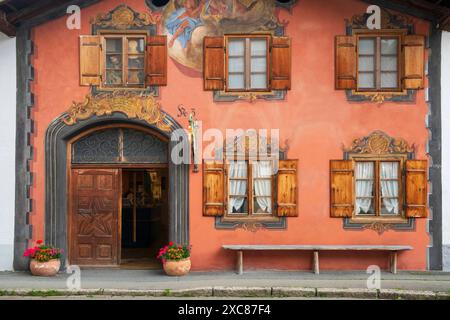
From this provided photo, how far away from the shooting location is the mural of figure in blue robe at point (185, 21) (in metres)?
11.5

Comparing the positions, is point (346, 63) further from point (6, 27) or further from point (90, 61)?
point (6, 27)

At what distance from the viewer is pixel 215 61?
1136 centimetres

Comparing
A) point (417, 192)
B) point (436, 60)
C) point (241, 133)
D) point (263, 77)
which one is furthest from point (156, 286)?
point (436, 60)

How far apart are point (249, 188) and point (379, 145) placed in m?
2.97

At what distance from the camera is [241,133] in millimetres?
11422

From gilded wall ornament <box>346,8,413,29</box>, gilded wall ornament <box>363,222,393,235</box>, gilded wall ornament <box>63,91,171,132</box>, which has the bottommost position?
gilded wall ornament <box>363,222,393,235</box>

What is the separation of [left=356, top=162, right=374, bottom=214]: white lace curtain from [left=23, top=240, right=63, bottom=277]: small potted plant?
21.6 feet

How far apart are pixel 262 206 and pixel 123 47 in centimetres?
463

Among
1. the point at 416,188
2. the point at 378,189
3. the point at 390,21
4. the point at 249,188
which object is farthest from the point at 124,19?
the point at 416,188

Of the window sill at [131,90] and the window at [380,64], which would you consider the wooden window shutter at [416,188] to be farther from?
the window sill at [131,90]

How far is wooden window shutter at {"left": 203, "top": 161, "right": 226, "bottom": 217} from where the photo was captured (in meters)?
11.4

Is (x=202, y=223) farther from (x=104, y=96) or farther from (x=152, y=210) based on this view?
(x=152, y=210)

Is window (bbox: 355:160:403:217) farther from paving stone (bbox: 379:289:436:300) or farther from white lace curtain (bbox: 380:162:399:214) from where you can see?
paving stone (bbox: 379:289:436:300)

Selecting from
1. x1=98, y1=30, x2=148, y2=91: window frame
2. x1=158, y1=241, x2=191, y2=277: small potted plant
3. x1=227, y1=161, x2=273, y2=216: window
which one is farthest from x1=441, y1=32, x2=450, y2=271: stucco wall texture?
x1=98, y1=30, x2=148, y2=91: window frame
